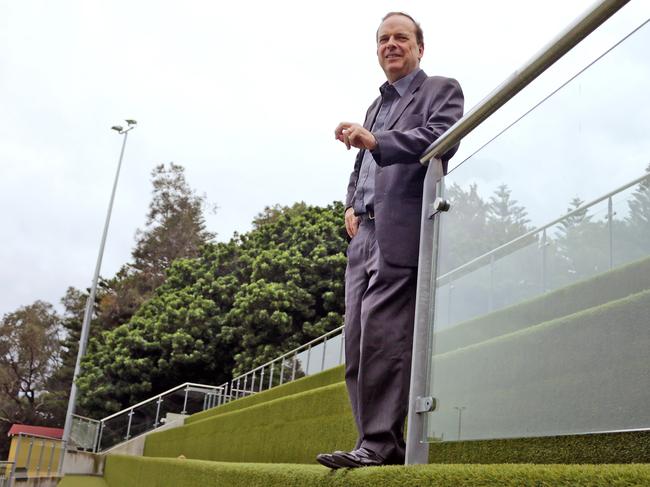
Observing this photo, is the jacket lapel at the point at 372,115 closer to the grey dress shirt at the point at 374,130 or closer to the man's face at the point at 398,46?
the grey dress shirt at the point at 374,130

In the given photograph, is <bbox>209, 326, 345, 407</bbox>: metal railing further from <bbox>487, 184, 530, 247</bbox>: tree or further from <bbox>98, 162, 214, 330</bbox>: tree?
<bbox>98, 162, 214, 330</bbox>: tree

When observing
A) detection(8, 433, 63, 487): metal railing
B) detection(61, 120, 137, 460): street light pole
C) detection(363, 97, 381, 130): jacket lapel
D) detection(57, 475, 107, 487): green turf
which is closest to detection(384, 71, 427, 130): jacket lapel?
detection(363, 97, 381, 130): jacket lapel

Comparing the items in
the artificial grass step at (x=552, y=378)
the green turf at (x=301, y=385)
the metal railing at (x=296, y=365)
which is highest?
the metal railing at (x=296, y=365)

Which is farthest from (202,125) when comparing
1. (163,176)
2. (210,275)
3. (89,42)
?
(210,275)

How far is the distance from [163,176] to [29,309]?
32.8 ft

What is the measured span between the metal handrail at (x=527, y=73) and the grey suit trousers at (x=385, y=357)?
403 millimetres

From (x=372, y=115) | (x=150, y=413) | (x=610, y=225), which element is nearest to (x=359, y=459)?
(x=610, y=225)

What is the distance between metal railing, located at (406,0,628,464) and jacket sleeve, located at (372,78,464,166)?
0.05 metres

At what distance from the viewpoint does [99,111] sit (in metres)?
64.4

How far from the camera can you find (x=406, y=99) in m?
2.53

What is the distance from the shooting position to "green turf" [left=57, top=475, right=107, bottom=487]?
1373 centimetres

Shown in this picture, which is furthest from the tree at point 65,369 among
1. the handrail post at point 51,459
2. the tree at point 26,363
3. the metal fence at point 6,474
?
the metal fence at point 6,474

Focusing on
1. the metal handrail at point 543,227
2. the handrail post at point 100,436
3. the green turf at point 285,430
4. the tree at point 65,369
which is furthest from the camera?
the tree at point 65,369

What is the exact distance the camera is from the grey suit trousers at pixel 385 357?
2115mm
